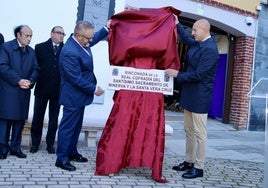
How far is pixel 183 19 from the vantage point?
9.98 m

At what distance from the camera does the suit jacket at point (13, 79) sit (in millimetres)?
4824

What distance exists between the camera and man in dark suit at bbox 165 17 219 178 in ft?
14.9

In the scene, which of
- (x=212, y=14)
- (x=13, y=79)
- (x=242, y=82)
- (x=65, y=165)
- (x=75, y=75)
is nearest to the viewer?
(x=75, y=75)

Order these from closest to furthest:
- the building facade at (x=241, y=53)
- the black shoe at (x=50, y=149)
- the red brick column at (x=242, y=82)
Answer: the black shoe at (x=50, y=149), the building facade at (x=241, y=53), the red brick column at (x=242, y=82)

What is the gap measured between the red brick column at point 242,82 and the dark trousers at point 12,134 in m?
6.37

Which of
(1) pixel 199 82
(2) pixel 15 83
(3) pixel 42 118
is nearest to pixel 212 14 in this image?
(1) pixel 199 82

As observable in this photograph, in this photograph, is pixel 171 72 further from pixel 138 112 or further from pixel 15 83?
pixel 15 83

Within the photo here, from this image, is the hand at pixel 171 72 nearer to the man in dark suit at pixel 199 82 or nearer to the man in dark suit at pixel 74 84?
the man in dark suit at pixel 199 82

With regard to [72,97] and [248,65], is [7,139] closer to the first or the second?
[72,97]

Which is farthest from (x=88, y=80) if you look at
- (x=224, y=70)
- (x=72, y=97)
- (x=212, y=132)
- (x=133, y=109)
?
(x=224, y=70)

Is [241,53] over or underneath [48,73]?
over

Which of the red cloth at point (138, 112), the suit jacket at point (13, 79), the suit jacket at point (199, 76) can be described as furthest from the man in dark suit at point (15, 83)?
the suit jacket at point (199, 76)

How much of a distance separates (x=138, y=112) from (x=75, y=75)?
0.81 metres

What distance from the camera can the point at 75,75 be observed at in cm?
442
